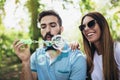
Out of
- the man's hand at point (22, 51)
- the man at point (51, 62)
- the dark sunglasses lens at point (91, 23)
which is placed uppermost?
the dark sunglasses lens at point (91, 23)

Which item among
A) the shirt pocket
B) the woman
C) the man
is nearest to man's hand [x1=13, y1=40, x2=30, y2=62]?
the man

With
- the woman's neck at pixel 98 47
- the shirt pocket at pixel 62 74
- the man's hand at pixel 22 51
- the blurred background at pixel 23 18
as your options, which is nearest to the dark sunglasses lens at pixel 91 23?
the woman's neck at pixel 98 47

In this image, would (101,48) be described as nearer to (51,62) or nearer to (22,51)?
(51,62)

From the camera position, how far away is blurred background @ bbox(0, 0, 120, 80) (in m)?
4.54

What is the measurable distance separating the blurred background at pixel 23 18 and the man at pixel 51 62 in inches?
51.7

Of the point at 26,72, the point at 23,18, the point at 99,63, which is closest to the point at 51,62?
the point at 26,72

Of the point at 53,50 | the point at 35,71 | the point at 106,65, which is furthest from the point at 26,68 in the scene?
the point at 106,65

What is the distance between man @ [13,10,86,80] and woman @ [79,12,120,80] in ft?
0.42

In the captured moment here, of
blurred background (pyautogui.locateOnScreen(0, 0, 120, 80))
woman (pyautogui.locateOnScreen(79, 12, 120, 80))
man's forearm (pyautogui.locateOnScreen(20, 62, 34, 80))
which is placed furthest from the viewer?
blurred background (pyautogui.locateOnScreen(0, 0, 120, 80))

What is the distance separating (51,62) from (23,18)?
1.75 meters

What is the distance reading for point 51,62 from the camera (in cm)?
307

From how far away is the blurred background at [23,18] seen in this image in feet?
14.9

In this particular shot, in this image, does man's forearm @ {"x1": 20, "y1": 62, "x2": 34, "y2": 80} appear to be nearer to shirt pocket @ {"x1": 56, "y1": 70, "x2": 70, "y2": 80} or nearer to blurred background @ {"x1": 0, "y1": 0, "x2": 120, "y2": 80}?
shirt pocket @ {"x1": 56, "y1": 70, "x2": 70, "y2": 80}

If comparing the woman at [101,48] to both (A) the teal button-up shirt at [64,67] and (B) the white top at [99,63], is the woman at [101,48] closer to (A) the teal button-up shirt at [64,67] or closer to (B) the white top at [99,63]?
(B) the white top at [99,63]
